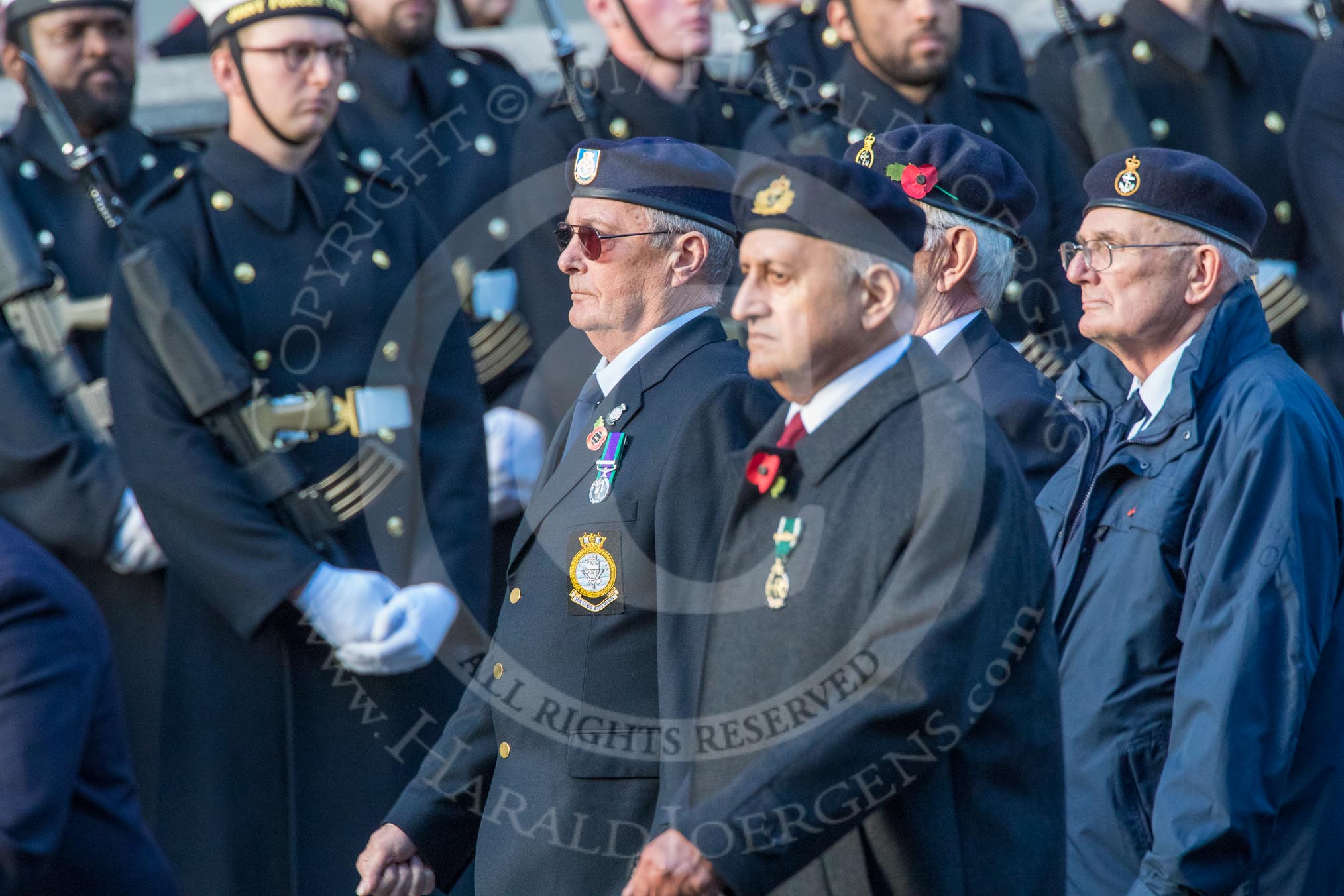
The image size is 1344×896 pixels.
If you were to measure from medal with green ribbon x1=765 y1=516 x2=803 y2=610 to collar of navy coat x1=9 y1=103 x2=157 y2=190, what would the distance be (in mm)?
3469

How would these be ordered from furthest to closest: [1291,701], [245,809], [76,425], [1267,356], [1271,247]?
[1271,247] < [76,425] < [245,809] < [1267,356] < [1291,701]

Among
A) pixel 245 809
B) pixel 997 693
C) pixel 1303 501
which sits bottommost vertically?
pixel 245 809

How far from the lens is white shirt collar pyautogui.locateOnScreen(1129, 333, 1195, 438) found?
3801 millimetres

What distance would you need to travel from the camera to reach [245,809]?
17.1 ft

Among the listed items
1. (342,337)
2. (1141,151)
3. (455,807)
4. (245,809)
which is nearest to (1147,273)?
(1141,151)

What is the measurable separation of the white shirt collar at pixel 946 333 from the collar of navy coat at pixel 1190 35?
2477 mm

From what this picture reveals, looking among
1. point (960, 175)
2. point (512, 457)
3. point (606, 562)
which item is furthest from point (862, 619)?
point (512, 457)

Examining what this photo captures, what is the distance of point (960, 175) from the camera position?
4.05 metres

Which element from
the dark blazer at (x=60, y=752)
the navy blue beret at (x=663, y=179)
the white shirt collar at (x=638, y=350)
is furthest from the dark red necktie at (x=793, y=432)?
the dark blazer at (x=60, y=752)

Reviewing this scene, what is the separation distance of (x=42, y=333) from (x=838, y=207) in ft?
10.9

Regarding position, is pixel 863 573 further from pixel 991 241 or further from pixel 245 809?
pixel 245 809

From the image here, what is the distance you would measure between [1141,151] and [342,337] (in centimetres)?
230

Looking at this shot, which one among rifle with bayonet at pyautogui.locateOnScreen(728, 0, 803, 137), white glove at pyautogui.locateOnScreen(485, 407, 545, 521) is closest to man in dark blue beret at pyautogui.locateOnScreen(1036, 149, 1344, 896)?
rifle with bayonet at pyautogui.locateOnScreen(728, 0, 803, 137)

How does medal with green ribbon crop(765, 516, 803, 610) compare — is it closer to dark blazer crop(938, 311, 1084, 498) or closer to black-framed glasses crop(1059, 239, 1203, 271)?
dark blazer crop(938, 311, 1084, 498)
